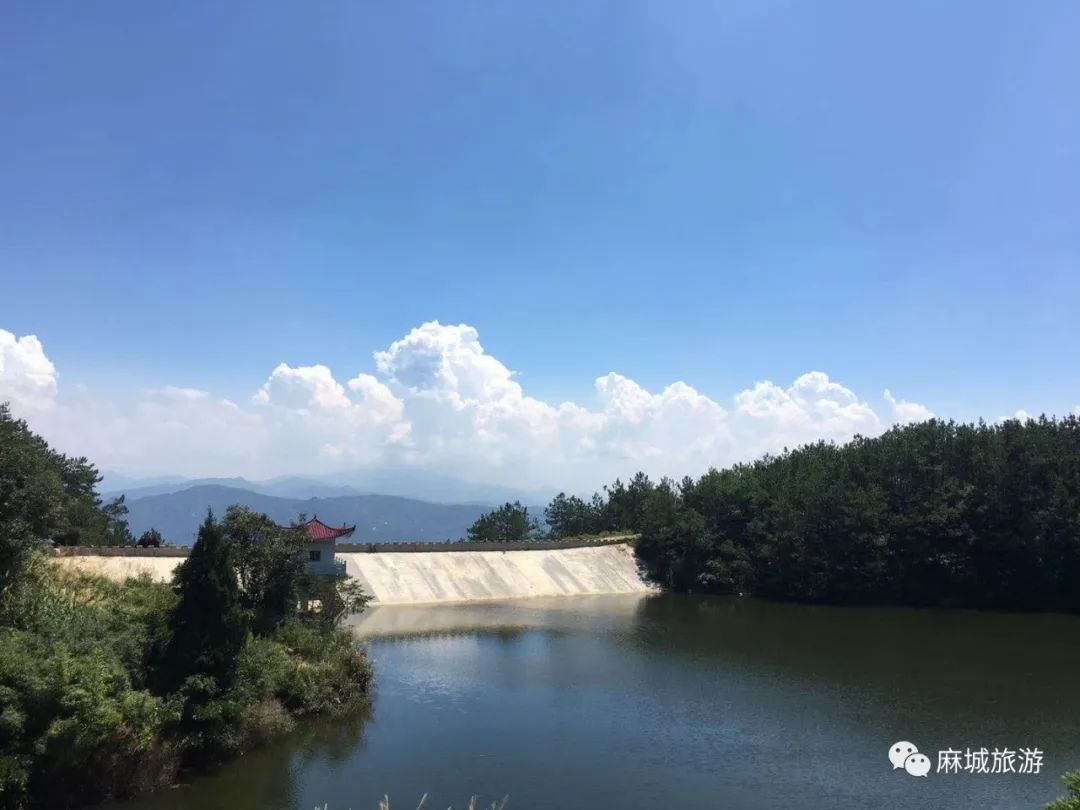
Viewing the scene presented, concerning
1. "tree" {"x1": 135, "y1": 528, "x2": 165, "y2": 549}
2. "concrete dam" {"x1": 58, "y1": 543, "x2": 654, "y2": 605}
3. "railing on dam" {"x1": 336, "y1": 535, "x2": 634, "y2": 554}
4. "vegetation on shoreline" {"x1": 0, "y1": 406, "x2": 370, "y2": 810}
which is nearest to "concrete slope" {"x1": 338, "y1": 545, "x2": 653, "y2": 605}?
"concrete dam" {"x1": 58, "y1": 543, "x2": 654, "y2": 605}

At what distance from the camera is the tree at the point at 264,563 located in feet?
100

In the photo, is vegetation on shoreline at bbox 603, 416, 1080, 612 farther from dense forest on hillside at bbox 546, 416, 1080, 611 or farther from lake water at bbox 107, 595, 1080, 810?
lake water at bbox 107, 595, 1080, 810

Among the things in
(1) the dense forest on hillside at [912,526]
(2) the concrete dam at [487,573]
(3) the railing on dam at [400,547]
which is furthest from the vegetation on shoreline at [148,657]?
(1) the dense forest on hillside at [912,526]

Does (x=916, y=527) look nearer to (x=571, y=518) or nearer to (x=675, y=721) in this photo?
(x=675, y=721)

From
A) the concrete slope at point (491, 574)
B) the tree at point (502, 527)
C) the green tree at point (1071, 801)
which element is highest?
the tree at point (502, 527)

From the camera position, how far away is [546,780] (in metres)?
24.3

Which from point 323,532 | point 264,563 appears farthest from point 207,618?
point 323,532

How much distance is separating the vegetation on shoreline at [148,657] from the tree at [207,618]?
0.14 ft

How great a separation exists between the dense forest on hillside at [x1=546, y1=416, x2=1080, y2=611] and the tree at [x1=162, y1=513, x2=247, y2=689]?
163 feet

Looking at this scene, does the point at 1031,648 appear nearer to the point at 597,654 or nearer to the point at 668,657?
the point at 668,657

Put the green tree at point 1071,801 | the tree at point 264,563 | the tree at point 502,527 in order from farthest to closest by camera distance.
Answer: the tree at point 502,527 → the tree at point 264,563 → the green tree at point 1071,801

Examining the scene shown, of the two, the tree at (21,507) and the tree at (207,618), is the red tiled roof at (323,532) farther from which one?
the tree at (207,618)

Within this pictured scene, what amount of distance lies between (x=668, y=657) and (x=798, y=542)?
2715 centimetres

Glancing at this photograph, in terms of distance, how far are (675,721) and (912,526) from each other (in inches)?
1510
